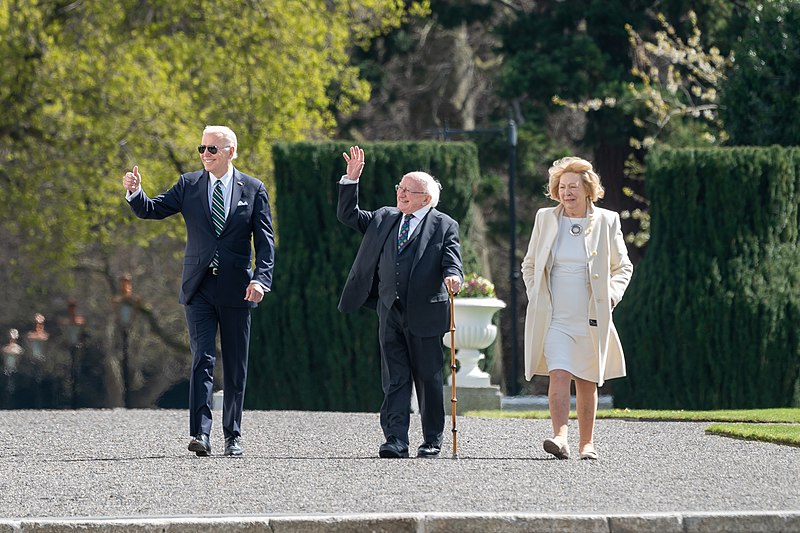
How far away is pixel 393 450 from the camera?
9.63 metres

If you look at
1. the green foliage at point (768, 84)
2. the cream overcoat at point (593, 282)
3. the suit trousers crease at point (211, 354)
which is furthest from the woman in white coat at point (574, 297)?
the green foliage at point (768, 84)

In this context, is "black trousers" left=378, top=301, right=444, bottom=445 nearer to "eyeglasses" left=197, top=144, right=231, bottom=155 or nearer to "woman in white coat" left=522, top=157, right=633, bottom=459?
"woman in white coat" left=522, top=157, right=633, bottom=459

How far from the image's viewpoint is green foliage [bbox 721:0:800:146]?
62.0 ft

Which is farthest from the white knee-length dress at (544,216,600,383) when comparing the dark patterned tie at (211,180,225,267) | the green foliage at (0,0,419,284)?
the green foliage at (0,0,419,284)

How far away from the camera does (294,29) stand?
27000 mm

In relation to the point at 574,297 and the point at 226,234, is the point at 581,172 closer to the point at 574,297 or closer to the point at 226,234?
the point at 574,297

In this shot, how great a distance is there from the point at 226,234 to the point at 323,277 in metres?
7.91

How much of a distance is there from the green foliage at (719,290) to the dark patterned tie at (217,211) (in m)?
7.80

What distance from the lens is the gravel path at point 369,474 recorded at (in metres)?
7.32

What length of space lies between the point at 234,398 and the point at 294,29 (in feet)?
58.5

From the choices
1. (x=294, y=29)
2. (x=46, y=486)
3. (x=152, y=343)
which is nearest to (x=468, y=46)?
(x=294, y=29)

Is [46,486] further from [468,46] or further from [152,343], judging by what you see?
[152,343]

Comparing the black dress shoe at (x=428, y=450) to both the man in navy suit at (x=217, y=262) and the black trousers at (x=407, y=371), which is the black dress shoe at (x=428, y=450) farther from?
the man in navy suit at (x=217, y=262)

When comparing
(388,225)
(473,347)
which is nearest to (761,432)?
(388,225)
